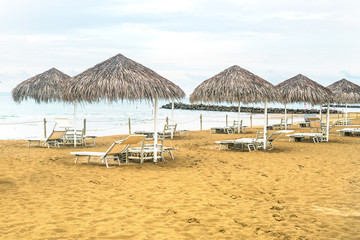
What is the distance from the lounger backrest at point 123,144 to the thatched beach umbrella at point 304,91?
678 centimetres

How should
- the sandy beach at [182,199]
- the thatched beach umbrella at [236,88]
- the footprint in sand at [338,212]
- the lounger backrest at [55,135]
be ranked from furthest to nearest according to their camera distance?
the lounger backrest at [55,135]
the thatched beach umbrella at [236,88]
the footprint in sand at [338,212]
the sandy beach at [182,199]

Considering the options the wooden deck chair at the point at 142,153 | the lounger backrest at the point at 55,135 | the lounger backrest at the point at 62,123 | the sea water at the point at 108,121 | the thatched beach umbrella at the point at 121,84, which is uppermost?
the thatched beach umbrella at the point at 121,84

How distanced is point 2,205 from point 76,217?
1.19 metres

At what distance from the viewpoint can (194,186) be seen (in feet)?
20.3

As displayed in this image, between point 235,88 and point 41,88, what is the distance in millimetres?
6650

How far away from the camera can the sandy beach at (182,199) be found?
13.1 feet

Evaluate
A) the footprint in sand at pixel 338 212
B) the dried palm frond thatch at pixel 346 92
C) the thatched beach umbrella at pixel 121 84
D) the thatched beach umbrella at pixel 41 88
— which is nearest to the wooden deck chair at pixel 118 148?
the thatched beach umbrella at pixel 121 84

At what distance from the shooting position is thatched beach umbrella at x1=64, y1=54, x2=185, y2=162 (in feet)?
25.9

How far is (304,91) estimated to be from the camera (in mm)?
13281

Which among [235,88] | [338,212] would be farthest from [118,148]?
[338,212]

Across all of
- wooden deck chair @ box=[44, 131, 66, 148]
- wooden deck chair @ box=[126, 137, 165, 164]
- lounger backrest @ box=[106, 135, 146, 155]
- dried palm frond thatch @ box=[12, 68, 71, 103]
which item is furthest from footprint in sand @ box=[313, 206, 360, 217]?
dried palm frond thatch @ box=[12, 68, 71, 103]

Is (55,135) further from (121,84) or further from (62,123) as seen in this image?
(121,84)

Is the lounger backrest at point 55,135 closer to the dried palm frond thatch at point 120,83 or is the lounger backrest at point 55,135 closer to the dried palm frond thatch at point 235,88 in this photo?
the dried palm frond thatch at point 120,83

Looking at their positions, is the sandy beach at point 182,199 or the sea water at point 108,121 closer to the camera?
the sandy beach at point 182,199
